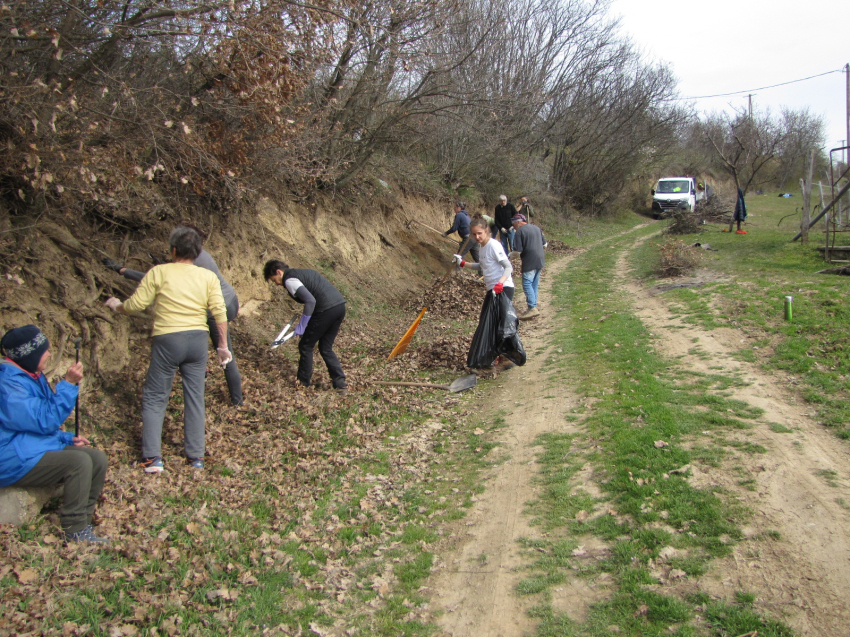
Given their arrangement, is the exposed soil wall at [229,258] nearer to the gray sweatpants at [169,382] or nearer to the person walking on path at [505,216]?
the gray sweatpants at [169,382]

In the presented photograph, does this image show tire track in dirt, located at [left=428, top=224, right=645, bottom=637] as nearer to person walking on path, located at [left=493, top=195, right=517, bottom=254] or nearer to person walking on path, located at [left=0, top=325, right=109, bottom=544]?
person walking on path, located at [left=0, top=325, right=109, bottom=544]

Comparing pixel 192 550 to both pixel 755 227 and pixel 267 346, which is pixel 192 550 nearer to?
pixel 267 346

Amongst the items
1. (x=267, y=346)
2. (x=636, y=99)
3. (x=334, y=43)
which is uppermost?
(x=636, y=99)

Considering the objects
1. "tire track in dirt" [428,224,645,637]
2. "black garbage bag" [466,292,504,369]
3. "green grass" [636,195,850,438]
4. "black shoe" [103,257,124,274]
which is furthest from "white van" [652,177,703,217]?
"black shoe" [103,257,124,274]

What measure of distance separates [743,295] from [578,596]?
30.7 ft

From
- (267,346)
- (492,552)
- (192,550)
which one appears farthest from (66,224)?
(492,552)

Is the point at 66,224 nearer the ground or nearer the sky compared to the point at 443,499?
nearer the sky

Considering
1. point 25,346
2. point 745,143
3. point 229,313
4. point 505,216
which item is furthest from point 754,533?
point 745,143

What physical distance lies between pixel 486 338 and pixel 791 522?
4.52m

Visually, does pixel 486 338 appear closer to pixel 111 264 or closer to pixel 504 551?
pixel 504 551

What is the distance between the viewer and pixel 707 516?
4305 mm

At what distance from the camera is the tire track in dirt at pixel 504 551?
12.1 ft

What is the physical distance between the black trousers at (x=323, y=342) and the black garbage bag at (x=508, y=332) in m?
2.14

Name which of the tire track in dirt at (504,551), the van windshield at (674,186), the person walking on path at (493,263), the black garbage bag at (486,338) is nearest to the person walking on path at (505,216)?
the person walking on path at (493,263)
